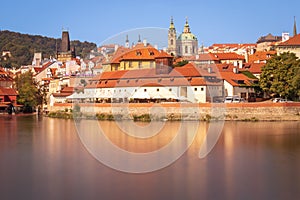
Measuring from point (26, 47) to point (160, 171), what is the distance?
103269 mm

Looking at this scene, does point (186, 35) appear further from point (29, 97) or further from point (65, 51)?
point (29, 97)

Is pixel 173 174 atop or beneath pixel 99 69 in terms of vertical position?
beneath

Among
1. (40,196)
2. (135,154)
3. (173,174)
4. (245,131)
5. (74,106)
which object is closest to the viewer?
(40,196)

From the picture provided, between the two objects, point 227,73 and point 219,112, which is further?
point 227,73

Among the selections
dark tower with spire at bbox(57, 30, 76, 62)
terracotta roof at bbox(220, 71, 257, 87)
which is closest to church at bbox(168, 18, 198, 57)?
dark tower with spire at bbox(57, 30, 76, 62)

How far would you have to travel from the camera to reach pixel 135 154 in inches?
682

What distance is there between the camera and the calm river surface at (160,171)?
1184cm

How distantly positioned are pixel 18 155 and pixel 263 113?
16.2m

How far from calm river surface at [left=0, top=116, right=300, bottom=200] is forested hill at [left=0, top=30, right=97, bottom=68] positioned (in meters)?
78.8

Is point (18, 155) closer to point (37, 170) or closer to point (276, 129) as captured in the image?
point (37, 170)

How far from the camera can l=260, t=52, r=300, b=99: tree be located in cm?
3088

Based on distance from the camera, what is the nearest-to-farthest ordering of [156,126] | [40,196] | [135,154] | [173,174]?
[40,196]
[173,174]
[135,154]
[156,126]

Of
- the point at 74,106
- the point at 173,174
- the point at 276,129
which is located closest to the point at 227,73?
the point at 74,106

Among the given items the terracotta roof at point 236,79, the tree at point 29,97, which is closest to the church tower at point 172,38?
the tree at point 29,97
